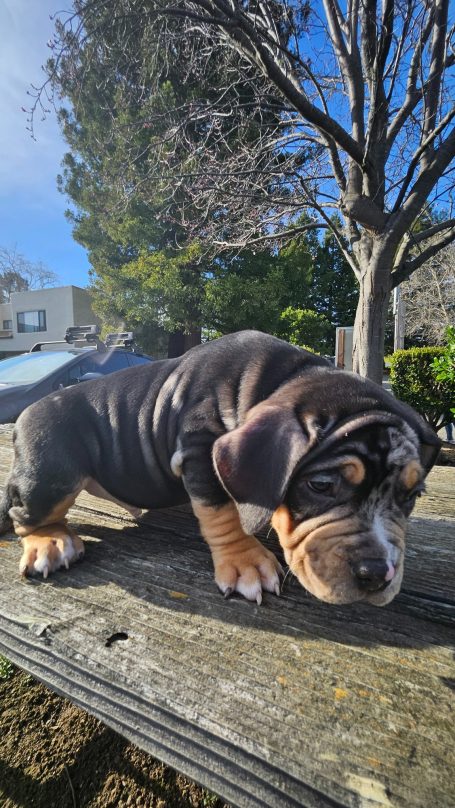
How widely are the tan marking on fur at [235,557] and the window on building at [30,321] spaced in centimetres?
4185

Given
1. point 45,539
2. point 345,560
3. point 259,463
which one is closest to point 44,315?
point 45,539

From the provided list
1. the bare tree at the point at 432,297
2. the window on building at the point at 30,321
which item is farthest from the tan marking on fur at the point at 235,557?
the window on building at the point at 30,321

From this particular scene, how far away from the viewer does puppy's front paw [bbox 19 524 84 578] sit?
1.61 m

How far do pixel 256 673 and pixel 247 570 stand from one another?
427 millimetres

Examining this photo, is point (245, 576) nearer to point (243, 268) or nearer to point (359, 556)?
point (359, 556)

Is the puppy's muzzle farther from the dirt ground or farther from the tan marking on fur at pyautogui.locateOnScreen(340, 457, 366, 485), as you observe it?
the dirt ground

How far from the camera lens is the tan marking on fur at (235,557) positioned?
4.78 ft

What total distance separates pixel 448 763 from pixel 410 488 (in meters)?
0.80

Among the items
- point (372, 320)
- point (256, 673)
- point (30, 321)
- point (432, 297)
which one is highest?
point (432, 297)

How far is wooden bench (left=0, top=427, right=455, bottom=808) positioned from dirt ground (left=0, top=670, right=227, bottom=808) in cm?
69

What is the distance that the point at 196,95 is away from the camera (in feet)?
56.1

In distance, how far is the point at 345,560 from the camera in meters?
1.32

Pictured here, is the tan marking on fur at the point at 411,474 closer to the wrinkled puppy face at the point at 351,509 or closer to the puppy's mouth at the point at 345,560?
the wrinkled puppy face at the point at 351,509

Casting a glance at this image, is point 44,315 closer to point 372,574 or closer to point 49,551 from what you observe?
point 49,551
